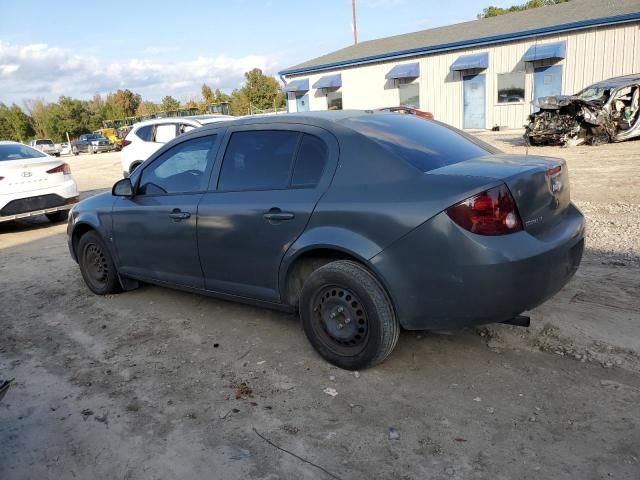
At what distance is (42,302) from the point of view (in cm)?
539

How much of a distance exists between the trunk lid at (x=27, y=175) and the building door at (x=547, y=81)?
18967 mm

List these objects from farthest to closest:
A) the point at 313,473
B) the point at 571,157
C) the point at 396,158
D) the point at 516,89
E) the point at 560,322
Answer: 1. the point at 516,89
2. the point at 571,157
3. the point at 560,322
4. the point at 396,158
5. the point at 313,473

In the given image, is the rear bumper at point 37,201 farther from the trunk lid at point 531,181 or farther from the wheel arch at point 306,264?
the trunk lid at point 531,181

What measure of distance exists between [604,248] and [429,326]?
3502 mm

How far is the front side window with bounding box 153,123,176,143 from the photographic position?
1141cm

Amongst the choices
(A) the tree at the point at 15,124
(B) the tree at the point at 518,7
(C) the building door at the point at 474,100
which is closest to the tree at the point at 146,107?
(A) the tree at the point at 15,124

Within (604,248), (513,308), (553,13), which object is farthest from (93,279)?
(553,13)

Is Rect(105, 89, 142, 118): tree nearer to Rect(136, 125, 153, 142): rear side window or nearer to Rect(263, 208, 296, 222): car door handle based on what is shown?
Rect(136, 125, 153, 142): rear side window

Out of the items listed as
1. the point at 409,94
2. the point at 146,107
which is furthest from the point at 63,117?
the point at 409,94

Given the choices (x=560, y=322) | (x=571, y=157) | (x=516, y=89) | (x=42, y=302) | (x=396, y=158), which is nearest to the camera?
(x=396, y=158)

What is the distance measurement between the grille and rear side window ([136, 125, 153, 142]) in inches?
115

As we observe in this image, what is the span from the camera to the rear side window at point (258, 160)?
3.76 m

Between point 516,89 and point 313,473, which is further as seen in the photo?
point 516,89

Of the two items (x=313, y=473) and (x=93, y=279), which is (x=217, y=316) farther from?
(x=313, y=473)
